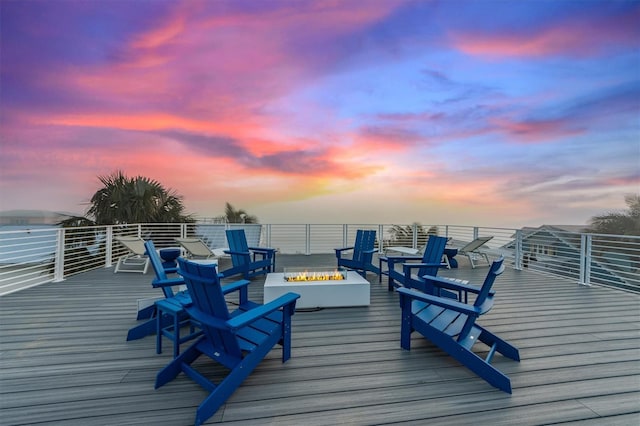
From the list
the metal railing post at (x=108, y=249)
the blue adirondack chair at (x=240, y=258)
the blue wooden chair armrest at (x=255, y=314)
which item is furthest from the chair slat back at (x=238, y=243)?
the metal railing post at (x=108, y=249)

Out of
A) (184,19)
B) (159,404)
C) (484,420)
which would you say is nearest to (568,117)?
(484,420)

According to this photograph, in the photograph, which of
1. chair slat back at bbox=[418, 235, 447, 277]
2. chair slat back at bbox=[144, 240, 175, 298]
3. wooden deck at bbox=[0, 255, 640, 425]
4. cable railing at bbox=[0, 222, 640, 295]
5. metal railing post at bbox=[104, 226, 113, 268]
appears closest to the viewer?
wooden deck at bbox=[0, 255, 640, 425]

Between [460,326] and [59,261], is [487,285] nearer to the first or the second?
[460,326]

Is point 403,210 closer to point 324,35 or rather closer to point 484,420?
point 324,35

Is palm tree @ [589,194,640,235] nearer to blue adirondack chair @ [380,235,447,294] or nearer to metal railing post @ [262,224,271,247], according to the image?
blue adirondack chair @ [380,235,447,294]

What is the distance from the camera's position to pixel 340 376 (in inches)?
80.0

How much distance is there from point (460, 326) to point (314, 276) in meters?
1.94

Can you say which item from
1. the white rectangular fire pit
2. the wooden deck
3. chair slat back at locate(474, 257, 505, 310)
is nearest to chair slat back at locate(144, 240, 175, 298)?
the wooden deck

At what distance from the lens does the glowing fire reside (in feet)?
12.4

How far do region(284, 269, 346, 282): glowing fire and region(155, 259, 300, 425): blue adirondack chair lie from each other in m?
1.65

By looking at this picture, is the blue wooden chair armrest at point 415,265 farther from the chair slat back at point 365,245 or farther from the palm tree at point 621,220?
the palm tree at point 621,220

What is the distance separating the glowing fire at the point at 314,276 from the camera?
379cm

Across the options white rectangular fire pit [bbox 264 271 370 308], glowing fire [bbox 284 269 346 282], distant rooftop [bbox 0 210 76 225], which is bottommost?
white rectangular fire pit [bbox 264 271 370 308]

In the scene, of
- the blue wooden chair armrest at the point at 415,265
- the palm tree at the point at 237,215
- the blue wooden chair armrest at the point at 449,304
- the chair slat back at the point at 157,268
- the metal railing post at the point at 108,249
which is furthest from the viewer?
the palm tree at the point at 237,215
